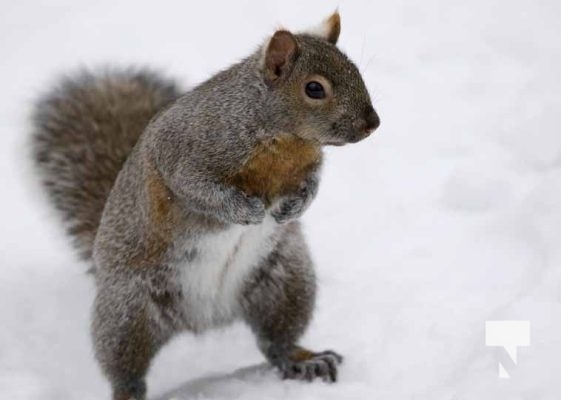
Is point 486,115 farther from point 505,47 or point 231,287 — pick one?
point 231,287

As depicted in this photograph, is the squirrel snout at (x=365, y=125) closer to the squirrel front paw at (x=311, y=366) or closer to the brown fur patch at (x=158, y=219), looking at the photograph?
the brown fur patch at (x=158, y=219)

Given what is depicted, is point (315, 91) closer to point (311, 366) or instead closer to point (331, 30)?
point (331, 30)

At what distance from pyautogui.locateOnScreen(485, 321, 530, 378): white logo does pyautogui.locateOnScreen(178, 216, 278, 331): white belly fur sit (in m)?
0.96

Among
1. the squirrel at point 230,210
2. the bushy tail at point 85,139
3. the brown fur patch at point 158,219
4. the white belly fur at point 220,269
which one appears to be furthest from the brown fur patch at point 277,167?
the bushy tail at point 85,139

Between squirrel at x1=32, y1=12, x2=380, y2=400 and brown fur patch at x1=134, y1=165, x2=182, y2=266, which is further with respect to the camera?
brown fur patch at x1=134, y1=165, x2=182, y2=266

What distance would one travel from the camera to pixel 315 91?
422 centimetres

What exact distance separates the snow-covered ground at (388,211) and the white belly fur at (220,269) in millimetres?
295

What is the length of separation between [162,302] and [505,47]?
3.50m

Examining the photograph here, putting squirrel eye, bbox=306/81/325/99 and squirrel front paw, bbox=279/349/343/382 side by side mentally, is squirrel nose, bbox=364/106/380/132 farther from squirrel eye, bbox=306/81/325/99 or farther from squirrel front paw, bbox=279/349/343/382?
squirrel front paw, bbox=279/349/343/382

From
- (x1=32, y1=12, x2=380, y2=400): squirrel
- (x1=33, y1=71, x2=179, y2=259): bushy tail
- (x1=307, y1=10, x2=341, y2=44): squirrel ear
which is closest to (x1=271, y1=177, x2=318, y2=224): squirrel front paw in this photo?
(x1=32, y1=12, x2=380, y2=400): squirrel

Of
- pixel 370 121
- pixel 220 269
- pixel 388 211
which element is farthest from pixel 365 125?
pixel 388 211

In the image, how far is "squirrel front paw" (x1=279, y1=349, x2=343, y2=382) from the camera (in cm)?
472

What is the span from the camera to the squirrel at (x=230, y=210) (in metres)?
4.27

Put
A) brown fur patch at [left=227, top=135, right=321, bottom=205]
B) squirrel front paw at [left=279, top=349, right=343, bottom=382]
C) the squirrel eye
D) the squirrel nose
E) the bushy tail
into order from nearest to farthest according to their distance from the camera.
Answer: the squirrel nose
the squirrel eye
brown fur patch at [left=227, top=135, right=321, bottom=205]
squirrel front paw at [left=279, top=349, right=343, bottom=382]
the bushy tail
